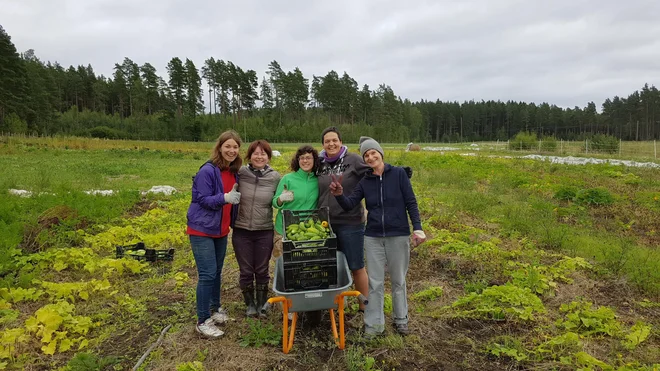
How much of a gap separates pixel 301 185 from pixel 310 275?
1065 millimetres

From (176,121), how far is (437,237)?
57450mm

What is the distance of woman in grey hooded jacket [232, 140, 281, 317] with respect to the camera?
13.6ft

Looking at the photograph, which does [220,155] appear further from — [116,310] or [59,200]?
[59,200]

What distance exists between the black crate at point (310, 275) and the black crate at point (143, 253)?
3725mm

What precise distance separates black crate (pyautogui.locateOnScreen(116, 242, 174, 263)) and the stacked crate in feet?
12.0

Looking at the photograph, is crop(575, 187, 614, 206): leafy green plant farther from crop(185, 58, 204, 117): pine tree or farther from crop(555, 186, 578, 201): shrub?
crop(185, 58, 204, 117): pine tree

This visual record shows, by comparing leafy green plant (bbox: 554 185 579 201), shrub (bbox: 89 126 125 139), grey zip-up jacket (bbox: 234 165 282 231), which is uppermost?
shrub (bbox: 89 126 125 139)

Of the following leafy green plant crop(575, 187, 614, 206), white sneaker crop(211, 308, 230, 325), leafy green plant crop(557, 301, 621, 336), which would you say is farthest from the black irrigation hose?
leafy green plant crop(575, 187, 614, 206)

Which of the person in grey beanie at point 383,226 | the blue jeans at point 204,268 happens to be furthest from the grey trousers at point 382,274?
the blue jeans at point 204,268

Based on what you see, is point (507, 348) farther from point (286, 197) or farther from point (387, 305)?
point (286, 197)

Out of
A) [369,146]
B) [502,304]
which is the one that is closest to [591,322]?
[502,304]

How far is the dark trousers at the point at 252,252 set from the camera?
4246mm

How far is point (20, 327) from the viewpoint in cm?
386

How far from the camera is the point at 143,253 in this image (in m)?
6.12
